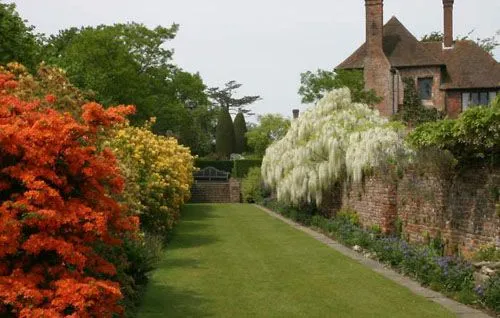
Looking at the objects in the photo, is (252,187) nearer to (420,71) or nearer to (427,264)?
(420,71)

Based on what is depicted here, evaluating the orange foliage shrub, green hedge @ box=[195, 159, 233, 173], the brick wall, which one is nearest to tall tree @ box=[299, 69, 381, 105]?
green hedge @ box=[195, 159, 233, 173]

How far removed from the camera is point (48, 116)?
22.9ft

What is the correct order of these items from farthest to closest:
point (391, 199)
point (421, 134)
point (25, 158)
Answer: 1. point (391, 199)
2. point (421, 134)
3. point (25, 158)

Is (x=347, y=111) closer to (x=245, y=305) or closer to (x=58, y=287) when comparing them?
(x=245, y=305)

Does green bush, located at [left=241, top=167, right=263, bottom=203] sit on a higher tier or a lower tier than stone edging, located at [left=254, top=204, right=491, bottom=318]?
higher

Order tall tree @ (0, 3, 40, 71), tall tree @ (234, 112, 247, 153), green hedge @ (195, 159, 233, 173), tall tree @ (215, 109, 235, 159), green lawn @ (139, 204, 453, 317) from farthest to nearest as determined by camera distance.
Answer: tall tree @ (234, 112, 247, 153), tall tree @ (215, 109, 235, 159), green hedge @ (195, 159, 233, 173), tall tree @ (0, 3, 40, 71), green lawn @ (139, 204, 453, 317)

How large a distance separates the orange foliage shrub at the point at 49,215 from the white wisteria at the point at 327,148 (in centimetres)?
1123

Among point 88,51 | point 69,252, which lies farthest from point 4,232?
point 88,51

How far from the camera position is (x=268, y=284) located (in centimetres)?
1206

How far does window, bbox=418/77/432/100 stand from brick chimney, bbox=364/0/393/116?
224 cm

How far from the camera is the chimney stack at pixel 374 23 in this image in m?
40.3

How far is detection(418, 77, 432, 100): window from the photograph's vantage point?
134 ft

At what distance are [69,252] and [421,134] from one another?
26.2 ft

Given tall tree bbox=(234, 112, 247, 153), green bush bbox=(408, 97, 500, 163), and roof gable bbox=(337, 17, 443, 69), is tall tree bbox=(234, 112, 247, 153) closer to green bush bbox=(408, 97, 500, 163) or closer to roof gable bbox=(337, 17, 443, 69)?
roof gable bbox=(337, 17, 443, 69)
